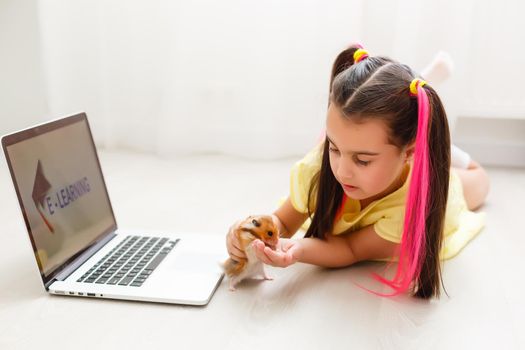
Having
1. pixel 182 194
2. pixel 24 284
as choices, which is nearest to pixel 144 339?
pixel 24 284

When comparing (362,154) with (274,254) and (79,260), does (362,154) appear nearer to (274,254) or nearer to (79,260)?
(274,254)

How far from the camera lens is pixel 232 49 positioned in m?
1.72

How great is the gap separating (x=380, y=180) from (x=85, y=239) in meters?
0.50

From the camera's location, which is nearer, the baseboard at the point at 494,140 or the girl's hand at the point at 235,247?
the girl's hand at the point at 235,247

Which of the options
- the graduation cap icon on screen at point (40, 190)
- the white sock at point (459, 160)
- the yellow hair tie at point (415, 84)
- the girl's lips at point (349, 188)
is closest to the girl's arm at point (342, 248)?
the girl's lips at point (349, 188)

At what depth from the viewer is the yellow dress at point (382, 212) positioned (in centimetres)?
94

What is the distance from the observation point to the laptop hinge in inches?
34.0

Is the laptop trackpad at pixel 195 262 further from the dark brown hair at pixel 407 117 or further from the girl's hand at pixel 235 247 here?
the dark brown hair at pixel 407 117

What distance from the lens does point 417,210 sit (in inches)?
32.8

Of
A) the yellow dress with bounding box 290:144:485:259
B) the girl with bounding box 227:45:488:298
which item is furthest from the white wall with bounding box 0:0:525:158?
the girl with bounding box 227:45:488:298

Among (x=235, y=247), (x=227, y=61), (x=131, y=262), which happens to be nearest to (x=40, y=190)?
(x=131, y=262)

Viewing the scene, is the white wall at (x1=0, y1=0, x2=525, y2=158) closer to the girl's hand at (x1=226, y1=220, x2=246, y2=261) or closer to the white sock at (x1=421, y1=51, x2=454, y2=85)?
the white sock at (x1=421, y1=51, x2=454, y2=85)

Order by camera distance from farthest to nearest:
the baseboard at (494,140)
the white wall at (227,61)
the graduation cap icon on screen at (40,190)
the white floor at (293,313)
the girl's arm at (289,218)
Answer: the baseboard at (494,140) < the white wall at (227,61) < the girl's arm at (289,218) < the graduation cap icon on screen at (40,190) < the white floor at (293,313)

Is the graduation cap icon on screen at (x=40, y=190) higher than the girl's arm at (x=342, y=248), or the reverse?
the graduation cap icon on screen at (x=40, y=190)
